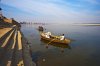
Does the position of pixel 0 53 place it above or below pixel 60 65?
above

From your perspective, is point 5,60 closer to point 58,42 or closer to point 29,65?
point 29,65

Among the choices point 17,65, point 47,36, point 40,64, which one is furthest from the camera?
point 47,36

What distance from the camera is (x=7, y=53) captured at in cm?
959

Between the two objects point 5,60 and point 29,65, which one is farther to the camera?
point 29,65

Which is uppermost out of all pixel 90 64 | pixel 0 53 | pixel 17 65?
pixel 0 53

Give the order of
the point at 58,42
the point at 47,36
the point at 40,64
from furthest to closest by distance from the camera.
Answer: the point at 47,36 < the point at 58,42 < the point at 40,64

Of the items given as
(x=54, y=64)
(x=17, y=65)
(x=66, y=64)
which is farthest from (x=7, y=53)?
(x=66, y=64)

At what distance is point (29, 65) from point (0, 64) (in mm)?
2893

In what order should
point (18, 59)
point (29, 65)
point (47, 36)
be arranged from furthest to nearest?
1. point (47, 36)
2. point (29, 65)
3. point (18, 59)

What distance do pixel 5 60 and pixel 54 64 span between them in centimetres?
547

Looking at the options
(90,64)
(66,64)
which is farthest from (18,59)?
(90,64)

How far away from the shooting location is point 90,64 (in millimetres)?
12906

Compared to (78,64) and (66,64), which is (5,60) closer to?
(66,64)

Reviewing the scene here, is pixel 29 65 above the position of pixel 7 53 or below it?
below
